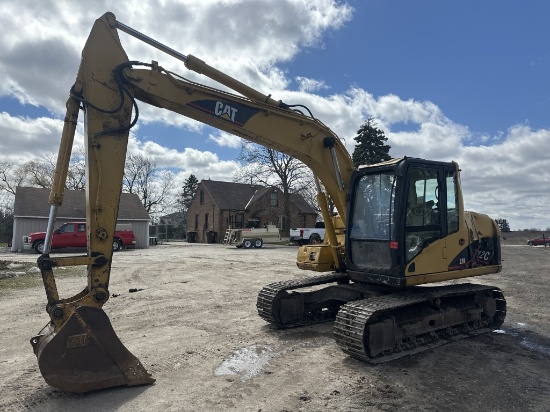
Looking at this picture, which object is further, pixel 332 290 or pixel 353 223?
pixel 332 290

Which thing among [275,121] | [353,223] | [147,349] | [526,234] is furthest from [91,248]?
[526,234]

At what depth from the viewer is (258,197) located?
51188mm

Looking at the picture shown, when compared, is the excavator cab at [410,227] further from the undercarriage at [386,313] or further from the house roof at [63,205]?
the house roof at [63,205]

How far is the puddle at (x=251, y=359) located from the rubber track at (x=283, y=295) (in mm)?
937

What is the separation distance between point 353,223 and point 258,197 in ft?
145

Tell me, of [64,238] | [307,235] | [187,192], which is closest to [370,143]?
[307,235]

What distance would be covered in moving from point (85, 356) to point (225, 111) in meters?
3.61

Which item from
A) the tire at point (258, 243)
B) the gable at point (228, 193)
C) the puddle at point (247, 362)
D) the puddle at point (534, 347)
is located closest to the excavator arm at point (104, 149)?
the puddle at point (247, 362)

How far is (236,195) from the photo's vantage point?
52.2 m

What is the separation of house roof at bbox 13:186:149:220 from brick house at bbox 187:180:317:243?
1260cm

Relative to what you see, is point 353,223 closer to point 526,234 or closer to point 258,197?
point 258,197

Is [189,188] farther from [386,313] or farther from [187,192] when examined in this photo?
[386,313]

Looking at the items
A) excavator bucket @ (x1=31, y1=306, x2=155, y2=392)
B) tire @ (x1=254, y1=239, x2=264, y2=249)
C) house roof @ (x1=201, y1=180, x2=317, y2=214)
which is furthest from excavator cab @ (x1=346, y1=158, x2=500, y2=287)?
house roof @ (x1=201, y1=180, x2=317, y2=214)

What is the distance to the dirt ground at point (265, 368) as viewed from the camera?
4508mm
